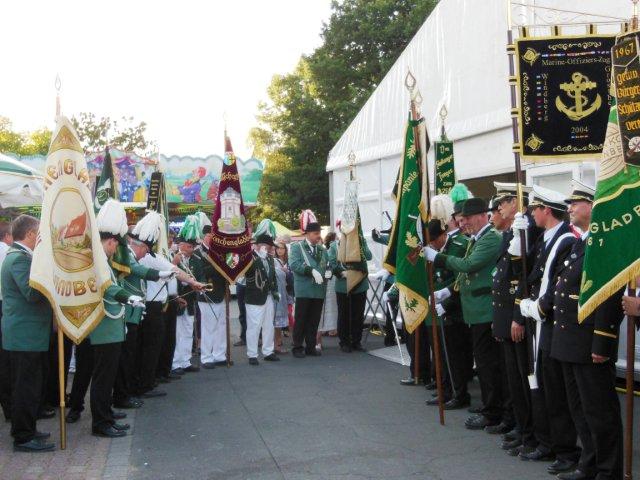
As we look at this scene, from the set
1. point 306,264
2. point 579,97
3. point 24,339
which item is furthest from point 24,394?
point 306,264

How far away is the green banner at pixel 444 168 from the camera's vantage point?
10.9 m

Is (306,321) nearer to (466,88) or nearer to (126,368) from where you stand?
(126,368)

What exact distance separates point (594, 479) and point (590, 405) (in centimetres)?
57

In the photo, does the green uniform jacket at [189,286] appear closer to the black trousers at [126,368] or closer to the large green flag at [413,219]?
the black trousers at [126,368]

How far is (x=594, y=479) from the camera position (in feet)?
17.6

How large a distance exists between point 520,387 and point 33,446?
405 centimetres

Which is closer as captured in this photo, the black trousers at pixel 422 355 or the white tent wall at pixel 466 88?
the black trousers at pixel 422 355

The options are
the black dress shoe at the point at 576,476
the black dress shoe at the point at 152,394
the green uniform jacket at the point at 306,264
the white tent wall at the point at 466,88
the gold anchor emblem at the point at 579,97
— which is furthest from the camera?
the green uniform jacket at the point at 306,264

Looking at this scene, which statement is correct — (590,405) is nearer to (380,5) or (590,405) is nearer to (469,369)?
(469,369)

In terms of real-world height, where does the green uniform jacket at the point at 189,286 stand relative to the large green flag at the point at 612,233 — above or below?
below

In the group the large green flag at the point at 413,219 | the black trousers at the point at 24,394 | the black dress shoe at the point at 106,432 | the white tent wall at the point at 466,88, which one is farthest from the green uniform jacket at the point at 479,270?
the black trousers at the point at 24,394

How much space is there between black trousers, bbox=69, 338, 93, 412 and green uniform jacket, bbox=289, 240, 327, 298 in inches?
188

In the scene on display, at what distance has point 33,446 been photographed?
6.64 meters

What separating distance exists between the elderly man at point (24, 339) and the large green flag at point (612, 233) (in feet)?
14.2
